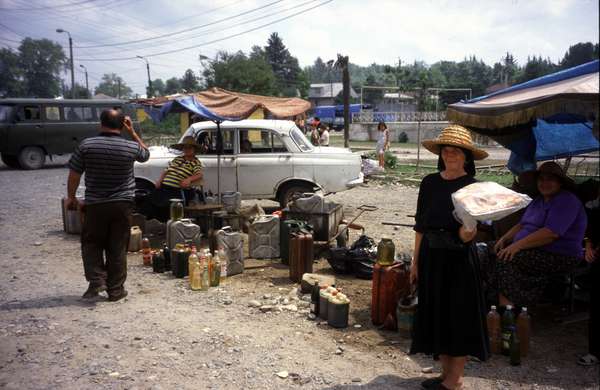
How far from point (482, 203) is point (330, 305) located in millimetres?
2130

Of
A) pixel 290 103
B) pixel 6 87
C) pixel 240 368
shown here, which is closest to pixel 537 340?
pixel 240 368

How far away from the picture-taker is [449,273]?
319 centimetres

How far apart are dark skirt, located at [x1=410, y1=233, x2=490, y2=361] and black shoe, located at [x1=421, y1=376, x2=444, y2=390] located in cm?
31

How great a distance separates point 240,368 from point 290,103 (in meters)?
9.53

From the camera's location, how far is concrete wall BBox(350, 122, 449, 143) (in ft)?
109

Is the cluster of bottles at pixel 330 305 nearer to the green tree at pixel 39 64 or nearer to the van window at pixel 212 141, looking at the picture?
the van window at pixel 212 141

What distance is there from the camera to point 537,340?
432cm

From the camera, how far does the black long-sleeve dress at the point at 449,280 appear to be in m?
3.14

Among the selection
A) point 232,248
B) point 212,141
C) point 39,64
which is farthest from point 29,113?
point 39,64

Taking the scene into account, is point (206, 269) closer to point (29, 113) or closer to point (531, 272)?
point (531, 272)

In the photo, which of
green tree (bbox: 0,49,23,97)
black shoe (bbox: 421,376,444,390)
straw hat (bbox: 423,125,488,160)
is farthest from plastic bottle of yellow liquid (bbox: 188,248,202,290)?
green tree (bbox: 0,49,23,97)

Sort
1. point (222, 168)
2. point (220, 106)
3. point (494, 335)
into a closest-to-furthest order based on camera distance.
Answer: point (494, 335) < point (222, 168) < point (220, 106)

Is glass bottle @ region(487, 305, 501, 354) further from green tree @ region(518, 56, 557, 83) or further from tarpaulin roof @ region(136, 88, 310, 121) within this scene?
green tree @ region(518, 56, 557, 83)

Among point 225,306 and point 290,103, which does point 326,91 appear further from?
point 225,306
